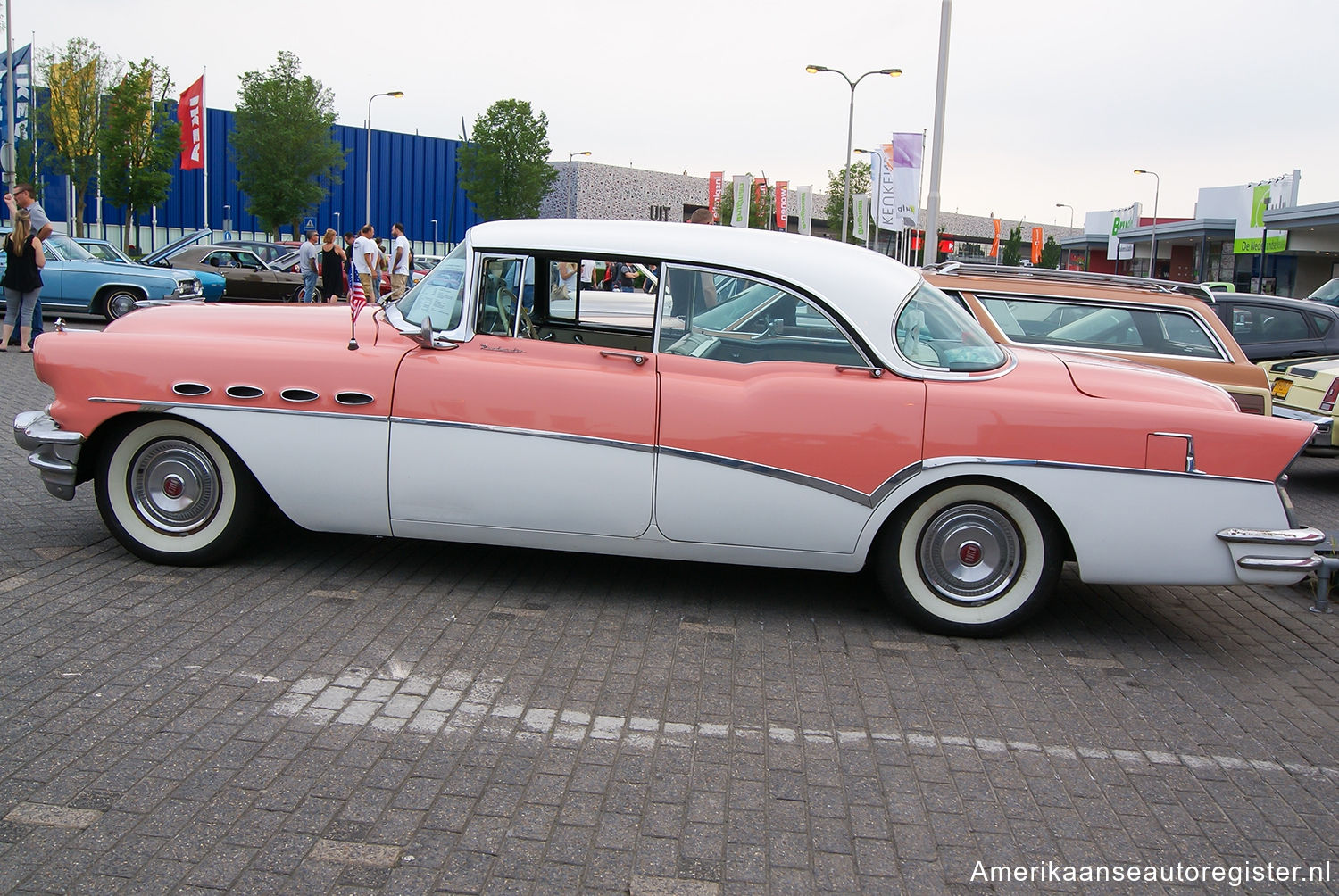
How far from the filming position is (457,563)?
18.3 ft

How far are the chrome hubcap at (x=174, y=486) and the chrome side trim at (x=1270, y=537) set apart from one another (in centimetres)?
452

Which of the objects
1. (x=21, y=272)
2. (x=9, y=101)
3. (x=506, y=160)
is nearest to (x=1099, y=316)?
(x=21, y=272)

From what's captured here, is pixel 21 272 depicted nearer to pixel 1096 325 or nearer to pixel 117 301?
pixel 117 301

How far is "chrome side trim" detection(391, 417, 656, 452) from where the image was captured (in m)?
4.79

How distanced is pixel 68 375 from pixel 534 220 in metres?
2.29

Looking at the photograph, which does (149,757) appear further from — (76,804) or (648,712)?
(648,712)

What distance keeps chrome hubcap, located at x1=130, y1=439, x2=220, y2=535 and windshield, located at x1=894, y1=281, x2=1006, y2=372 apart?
10.7 feet

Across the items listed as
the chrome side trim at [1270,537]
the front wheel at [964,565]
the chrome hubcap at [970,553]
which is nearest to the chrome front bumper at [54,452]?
the front wheel at [964,565]

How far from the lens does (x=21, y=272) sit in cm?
1316

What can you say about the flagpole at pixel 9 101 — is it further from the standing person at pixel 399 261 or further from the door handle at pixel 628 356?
the door handle at pixel 628 356

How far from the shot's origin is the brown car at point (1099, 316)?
7895mm

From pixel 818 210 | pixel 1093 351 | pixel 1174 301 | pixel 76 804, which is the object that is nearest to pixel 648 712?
pixel 76 804

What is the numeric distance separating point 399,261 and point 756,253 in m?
Answer: 16.8

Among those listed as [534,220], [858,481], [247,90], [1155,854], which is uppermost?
[247,90]
